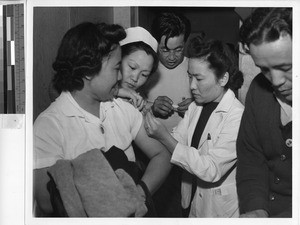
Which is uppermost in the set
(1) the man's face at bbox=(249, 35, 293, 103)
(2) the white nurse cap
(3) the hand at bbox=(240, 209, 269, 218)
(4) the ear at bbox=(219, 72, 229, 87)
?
(2) the white nurse cap

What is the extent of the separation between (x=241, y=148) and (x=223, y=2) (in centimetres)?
42

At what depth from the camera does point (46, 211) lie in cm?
137

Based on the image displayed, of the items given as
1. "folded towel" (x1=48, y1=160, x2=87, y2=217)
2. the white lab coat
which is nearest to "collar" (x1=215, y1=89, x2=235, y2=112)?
the white lab coat

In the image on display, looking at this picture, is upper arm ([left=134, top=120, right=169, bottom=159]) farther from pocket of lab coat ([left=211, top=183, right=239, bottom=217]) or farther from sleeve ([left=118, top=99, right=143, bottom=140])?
pocket of lab coat ([left=211, top=183, right=239, bottom=217])

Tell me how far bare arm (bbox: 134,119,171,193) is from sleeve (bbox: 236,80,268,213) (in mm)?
210

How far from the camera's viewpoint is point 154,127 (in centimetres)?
138

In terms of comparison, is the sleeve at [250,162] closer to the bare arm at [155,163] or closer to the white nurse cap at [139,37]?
the bare arm at [155,163]

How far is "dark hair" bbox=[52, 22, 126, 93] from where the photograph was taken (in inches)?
53.1

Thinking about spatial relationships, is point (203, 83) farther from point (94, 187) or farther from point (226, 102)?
point (94, 187)

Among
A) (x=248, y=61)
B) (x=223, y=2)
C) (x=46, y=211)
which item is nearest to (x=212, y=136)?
(x=248, y=61)

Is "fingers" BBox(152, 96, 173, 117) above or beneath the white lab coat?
above

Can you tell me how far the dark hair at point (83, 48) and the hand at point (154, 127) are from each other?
21cm

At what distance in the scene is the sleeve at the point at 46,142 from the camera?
136cm

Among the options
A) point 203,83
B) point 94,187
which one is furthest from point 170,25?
point 94,187
